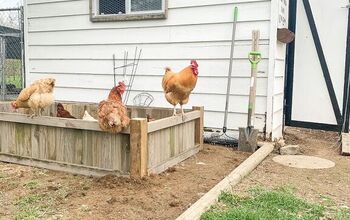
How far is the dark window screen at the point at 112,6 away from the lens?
625 cm

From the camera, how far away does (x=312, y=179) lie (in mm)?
3865

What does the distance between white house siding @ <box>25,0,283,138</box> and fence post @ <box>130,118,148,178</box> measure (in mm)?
2224

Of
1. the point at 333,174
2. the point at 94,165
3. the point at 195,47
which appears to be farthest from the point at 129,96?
the point at 333,174

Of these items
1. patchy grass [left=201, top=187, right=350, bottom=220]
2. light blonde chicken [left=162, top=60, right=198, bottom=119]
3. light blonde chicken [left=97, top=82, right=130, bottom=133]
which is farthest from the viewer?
light blonde chicken [left=162, top=60, right=198, bottom=119]

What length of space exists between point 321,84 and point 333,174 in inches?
93.3

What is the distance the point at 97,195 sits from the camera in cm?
319

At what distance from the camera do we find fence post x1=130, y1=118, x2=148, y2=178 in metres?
3.40

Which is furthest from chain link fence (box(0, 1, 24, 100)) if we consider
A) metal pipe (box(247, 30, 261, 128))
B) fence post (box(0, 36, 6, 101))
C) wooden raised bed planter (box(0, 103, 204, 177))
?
metal pipe (box(247, 30, 261, 128))

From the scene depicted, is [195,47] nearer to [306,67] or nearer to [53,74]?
[306,67]

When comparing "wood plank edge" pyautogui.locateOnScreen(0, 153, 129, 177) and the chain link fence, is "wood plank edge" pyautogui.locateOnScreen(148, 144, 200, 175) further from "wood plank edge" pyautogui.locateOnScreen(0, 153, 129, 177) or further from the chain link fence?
the chain link fence

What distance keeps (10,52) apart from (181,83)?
6.93 m

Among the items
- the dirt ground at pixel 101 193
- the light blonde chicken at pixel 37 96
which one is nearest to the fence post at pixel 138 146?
the dirt ground at pixel 101 193

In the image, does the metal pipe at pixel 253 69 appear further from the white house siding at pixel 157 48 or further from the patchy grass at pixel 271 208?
the patchy grass at pixel 271 208

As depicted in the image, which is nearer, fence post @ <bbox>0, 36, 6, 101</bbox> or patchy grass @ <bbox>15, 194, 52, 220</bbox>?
patchy grass @ <bbox>15, 194, 52, 220</bbox>
